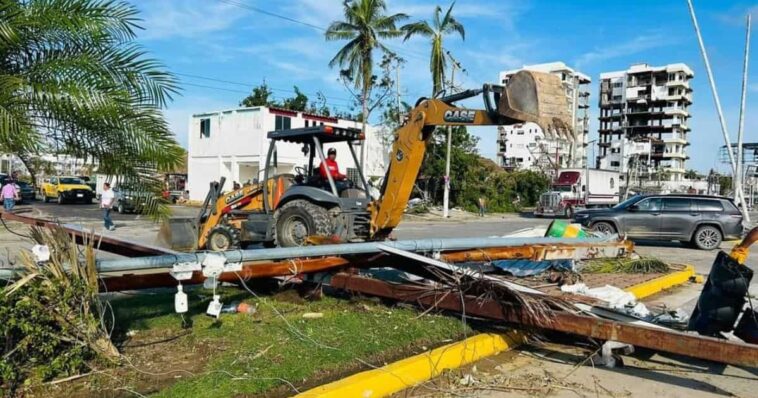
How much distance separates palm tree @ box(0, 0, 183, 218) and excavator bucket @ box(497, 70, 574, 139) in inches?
153

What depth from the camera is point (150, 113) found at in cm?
Answer: 537

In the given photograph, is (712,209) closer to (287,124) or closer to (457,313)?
(457,313)

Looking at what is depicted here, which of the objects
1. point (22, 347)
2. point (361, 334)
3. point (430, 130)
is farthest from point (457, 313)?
point (22, 347)

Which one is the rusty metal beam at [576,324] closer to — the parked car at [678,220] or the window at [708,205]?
the parked car at [678,220]

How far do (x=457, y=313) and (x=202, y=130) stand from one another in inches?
1458

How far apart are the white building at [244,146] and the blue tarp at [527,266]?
26.1 metres

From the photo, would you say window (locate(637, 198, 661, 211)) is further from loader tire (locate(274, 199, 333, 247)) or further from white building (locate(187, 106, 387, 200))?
white building (locate(187, 106, 387, 200))

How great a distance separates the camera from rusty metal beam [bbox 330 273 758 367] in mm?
4586

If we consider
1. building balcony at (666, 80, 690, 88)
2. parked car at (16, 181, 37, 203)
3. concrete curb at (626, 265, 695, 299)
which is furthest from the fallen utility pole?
building balcony at (666, 80, 690, 88)

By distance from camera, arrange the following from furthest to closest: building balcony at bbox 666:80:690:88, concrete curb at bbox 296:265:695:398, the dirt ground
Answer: building balcony at bbox 666:80:690:88, the dirt ground, concrete curb at bbox 296:265:695:398

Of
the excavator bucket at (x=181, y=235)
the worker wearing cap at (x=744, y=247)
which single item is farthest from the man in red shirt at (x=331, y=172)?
the worker wearing cap at (x=744, y=247)

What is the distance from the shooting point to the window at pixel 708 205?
60.6 feet

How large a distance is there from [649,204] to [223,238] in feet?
45.5

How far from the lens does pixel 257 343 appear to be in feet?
18.6
